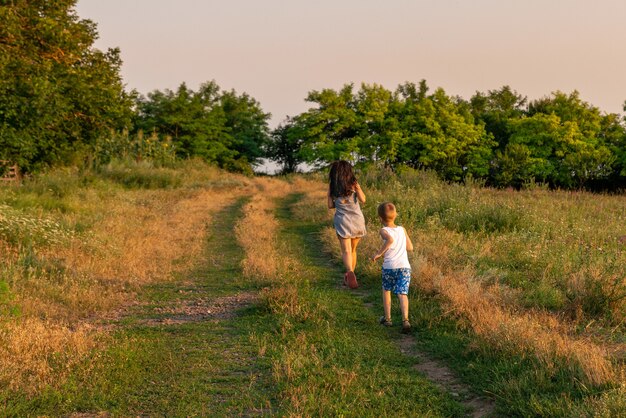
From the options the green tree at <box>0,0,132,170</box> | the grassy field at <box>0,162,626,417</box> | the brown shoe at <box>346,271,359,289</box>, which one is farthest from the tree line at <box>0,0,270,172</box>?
the brown shoe at <box>346,271,359,289</box>

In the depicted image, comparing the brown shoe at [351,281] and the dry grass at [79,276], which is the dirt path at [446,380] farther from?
the dry grass at [79,276]

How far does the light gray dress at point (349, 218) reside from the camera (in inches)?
351

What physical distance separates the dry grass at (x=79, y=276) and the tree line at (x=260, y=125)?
511cm

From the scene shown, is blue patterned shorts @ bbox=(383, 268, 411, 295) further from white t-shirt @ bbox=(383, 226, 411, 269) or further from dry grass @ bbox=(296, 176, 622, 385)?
dry grass @ bbox=(296, 176, 622, 385)

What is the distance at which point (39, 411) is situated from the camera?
3814mm

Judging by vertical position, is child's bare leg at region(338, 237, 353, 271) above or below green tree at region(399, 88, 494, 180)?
below

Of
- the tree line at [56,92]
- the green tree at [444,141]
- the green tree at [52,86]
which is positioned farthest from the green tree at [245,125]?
Result: the green tree at [52,86]

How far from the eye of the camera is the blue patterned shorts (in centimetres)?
623

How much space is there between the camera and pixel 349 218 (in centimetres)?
895

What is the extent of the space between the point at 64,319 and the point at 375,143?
5050 cm

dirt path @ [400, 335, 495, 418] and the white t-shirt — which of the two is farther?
the white t-shirt

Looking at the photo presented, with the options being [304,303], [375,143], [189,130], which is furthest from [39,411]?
[189,130]

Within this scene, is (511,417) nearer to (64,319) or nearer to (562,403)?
(562,403)

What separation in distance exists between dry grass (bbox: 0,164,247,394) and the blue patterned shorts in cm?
333
